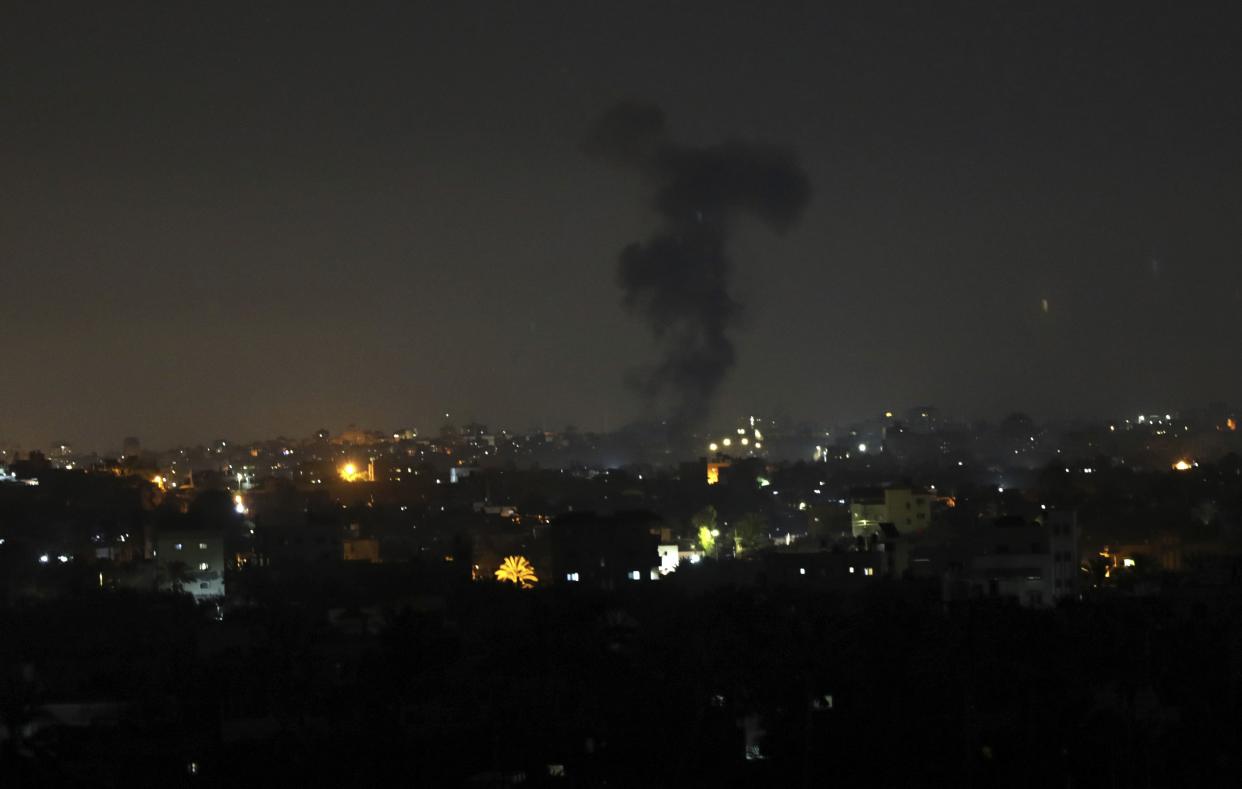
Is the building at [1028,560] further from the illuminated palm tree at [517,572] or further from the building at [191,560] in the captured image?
the building at [191,560]

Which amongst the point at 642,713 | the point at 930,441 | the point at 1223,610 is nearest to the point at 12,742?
the point at 642,713

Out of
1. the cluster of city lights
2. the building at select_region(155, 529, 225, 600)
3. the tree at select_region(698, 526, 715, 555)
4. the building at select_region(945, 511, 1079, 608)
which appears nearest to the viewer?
the building at select_region(945, 511, 1079, 608)

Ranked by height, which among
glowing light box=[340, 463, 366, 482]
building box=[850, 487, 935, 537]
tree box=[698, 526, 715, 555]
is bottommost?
tree box=[698, 526, 715, 555]

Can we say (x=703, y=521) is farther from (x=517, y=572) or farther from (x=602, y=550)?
(x=602, y=550)

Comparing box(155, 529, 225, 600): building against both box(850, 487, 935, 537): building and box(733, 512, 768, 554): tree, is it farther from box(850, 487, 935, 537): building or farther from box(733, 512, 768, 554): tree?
box(850, 487, 935, 537): building

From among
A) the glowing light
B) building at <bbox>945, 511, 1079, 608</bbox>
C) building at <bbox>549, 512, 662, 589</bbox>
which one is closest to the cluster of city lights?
the glowing light

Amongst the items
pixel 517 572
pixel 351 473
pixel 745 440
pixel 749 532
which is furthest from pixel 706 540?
pixel 745 440

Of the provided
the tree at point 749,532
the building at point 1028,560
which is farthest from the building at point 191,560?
the building at point 1028,560
